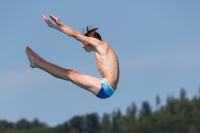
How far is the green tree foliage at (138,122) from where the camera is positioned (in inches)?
5536

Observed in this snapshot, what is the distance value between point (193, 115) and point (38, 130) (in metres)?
29.7

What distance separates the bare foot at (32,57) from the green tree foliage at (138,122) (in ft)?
381

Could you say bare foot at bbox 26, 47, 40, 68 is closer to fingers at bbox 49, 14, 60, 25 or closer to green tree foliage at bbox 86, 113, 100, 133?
fingers at bbox 49, 14, 60, 25

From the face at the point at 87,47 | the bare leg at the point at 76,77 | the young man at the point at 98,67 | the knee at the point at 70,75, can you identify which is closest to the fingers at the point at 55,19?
the young man at the point at 98,67

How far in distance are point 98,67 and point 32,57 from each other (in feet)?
6.07

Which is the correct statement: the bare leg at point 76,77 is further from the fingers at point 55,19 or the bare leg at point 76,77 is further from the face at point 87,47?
the fingers at point 55,19

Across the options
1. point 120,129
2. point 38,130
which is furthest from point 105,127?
point 38,130

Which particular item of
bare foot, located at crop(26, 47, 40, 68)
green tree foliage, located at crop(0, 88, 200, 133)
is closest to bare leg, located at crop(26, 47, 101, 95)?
bare foot, located at crop(26, 47, 40, 68)

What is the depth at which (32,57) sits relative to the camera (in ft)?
70.6

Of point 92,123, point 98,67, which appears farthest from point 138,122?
point 98,67

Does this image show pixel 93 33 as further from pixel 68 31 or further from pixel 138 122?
pixel 138 122

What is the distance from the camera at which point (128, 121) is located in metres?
147

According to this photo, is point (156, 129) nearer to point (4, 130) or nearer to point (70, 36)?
point (4, 130)

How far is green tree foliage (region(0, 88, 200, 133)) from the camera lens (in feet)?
461
